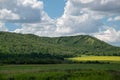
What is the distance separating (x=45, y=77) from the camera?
298 ft

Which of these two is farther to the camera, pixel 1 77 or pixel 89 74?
pixel 89 74

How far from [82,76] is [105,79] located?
23.3ft

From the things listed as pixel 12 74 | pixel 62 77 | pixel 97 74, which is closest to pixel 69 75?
pixel 62 77

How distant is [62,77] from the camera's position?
9156 centimetres

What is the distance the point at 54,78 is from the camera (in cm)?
9062

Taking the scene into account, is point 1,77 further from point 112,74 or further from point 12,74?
point 112,74

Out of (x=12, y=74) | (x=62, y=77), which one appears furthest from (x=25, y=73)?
(x=62, y=77)

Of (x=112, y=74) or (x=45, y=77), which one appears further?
(x=112, y=74)

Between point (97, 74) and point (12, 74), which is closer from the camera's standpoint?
point (12, 74)

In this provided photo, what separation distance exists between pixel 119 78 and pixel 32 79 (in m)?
27.4

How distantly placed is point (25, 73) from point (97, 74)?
2297 cm

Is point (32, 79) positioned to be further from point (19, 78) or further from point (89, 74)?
point (89, 74)

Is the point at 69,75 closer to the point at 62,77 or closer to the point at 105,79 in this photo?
the point at 62,77

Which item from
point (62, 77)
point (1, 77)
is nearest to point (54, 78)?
point (62, 77)
